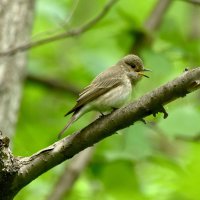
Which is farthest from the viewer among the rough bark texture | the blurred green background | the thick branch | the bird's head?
the blurred green background

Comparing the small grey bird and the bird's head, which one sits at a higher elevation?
the small grey bird

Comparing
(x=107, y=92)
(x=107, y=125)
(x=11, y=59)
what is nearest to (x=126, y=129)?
(x=11, y=59)

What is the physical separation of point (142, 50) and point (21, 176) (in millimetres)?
A: 3236

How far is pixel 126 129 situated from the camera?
6734 mm

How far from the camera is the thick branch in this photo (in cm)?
375

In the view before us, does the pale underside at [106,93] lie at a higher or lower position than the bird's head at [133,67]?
higher

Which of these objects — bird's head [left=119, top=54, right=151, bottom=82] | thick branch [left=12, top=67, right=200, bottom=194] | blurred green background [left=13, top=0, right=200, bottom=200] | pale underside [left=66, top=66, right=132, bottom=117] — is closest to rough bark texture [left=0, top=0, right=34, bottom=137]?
blurred green background [left=13, top=0, right=200, bottom=200]

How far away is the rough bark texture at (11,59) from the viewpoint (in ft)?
20.9

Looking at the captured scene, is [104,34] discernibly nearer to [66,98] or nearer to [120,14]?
[66,98]

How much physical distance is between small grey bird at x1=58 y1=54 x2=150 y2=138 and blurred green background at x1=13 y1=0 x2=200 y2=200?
2.32 ft

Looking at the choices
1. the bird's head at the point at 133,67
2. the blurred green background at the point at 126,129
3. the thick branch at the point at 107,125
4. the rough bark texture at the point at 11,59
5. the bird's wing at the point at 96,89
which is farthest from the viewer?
the blurred green background at the point at 126,129

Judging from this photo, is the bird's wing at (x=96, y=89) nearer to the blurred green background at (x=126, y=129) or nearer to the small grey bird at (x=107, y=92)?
the small grey bird at (x=107, y=92)

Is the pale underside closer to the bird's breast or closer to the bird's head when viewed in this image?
the bird's breast

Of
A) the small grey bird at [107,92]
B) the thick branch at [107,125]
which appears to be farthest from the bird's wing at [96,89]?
the thick branch at [107,125]
